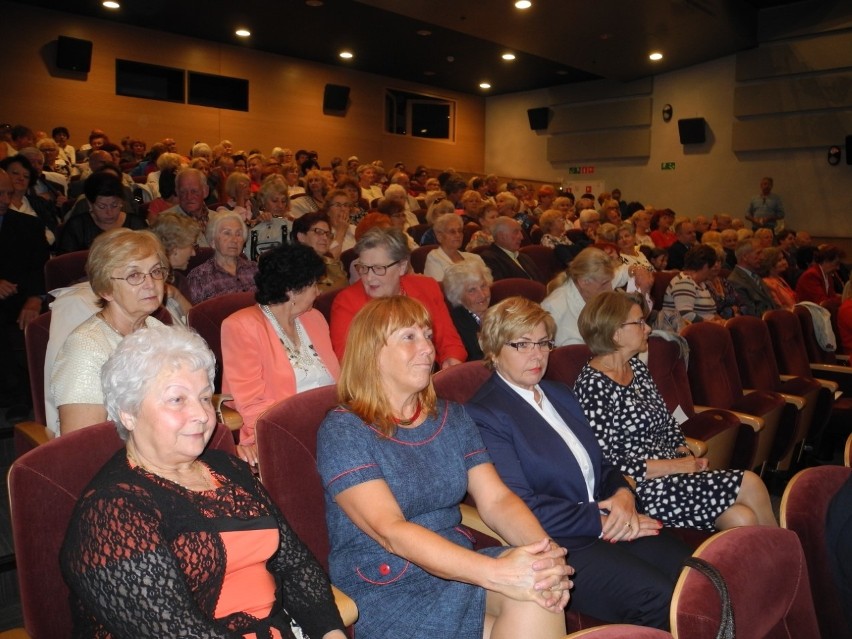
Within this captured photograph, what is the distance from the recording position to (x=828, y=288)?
6.04 metres

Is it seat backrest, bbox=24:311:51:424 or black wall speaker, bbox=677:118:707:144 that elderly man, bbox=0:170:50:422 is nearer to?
seat backrest, bbox=24:311:51:424

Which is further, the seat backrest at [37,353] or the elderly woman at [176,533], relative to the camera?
the seat backrest at [37,353]

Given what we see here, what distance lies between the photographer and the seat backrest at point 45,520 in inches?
51.1

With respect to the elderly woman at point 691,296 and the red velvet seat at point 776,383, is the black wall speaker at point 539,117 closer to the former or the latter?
the elderly woman at point 691,296

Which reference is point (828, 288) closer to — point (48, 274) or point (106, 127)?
point (48, 274)

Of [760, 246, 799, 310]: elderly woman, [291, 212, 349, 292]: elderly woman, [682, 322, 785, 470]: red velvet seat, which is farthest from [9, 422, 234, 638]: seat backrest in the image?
[760, 246, 799, 310]: elderly woman

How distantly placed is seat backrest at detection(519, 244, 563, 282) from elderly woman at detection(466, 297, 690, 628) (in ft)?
11.0

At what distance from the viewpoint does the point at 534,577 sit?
1.38 metres

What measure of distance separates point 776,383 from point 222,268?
3.08 metres

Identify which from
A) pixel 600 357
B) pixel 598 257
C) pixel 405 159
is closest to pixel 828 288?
pixel 598 257

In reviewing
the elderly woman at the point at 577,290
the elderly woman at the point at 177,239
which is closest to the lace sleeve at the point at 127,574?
the elderly woman at the point at 177,239

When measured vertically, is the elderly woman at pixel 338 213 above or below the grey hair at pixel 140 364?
above

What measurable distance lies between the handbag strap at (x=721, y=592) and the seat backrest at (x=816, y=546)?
16.6 inches

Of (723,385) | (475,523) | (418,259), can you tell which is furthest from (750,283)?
(475,523)
